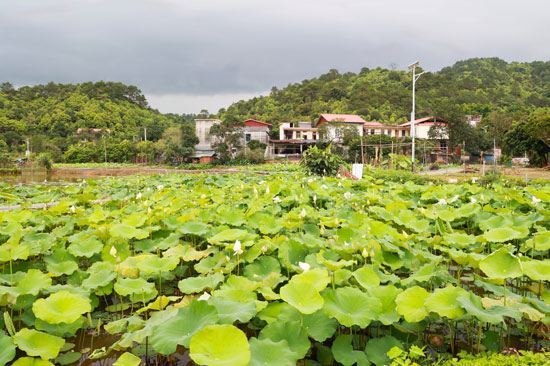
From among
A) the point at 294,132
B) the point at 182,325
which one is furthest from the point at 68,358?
the point at 294,132

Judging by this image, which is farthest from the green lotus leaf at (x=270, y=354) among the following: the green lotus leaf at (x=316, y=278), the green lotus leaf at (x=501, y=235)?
the green lotus leaf at (x=501, y=235)

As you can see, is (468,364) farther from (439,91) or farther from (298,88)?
(298,88)

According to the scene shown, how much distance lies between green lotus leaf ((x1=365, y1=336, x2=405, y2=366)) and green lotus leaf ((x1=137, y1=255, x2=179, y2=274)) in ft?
3.88

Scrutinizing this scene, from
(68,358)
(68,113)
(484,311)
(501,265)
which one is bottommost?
(68,358)

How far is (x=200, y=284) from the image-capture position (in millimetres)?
2076

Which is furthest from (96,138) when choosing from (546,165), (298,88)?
(546,165)

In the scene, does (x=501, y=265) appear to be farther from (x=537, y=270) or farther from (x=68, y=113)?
(x=68, y=113)

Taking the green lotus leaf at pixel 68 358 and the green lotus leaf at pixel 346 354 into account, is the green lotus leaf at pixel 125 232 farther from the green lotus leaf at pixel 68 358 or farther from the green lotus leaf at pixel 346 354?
the green lotus leaf at pixel 346 354

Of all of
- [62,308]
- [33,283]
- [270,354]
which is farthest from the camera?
[33,283]

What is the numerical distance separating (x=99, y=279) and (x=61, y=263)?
1.42 feet

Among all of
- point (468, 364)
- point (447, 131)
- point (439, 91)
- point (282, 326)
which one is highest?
point (439, 91)

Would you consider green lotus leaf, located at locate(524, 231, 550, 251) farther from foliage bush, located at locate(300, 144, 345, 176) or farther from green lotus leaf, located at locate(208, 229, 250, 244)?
foliage bush, located at locate(300, 144, 345, 176)

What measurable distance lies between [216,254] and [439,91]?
194 feet

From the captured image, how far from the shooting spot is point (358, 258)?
2379 mm
